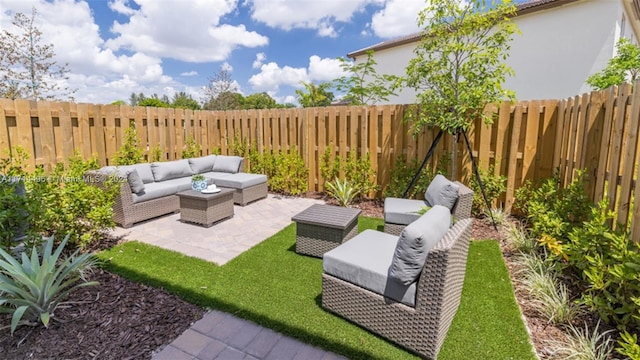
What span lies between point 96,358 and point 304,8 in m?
8.60

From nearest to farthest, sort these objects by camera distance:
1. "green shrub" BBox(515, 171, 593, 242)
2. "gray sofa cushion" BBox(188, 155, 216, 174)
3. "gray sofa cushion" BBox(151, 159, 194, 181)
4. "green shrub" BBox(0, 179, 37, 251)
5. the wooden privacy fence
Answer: "green shrub" BBox(0, 179, 37, 251) → the wooden privacy fence → "green shrub" BBox(515, 171, 593, 242) → "gray sofa cushion" BBox(151, 159, 194, 181) → "gray sofa cushion" BBox(188, 155, 216, 174)

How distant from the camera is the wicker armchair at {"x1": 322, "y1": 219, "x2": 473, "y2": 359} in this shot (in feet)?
6.31

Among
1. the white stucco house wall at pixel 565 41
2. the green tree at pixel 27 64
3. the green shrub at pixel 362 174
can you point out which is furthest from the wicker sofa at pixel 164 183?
the green tree at pixel 27 64

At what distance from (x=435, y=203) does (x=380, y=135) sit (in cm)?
262

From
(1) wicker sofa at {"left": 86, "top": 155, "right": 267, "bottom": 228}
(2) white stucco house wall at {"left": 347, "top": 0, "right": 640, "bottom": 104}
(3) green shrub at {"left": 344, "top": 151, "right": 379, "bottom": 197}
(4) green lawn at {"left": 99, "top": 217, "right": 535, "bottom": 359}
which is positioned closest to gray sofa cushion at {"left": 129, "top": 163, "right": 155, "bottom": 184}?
(1) wicker sofa at {"left": 86, "top": 155, "right": 267, "bottom": 228}

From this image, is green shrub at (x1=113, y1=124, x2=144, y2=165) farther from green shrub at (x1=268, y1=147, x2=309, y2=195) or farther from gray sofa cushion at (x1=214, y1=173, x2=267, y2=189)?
green shrub at (x1=268, y1=147, x2=309, y2=195)

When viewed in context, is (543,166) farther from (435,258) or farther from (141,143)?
(141,143)

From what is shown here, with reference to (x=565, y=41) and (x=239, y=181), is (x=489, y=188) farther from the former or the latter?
(x=565, y=41)

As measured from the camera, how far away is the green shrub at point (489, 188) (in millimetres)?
5000

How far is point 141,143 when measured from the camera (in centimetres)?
652

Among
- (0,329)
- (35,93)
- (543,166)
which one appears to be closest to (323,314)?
(0,329)

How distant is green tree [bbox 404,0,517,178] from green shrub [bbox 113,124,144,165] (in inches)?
Answer: 224

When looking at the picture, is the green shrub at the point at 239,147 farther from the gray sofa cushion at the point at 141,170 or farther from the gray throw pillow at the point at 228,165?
the gray sofa cushion at the point at 141,170

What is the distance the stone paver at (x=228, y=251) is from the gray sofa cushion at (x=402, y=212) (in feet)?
5.83
